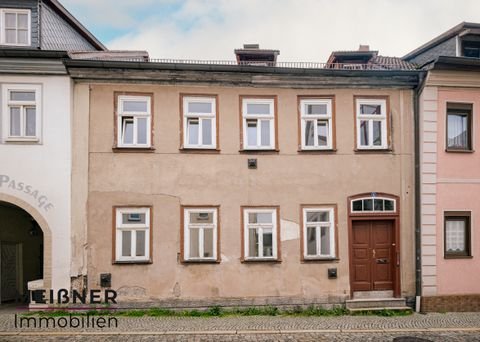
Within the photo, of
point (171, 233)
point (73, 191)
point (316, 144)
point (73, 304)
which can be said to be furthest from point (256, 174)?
point (73, 304)

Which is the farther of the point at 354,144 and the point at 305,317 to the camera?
the point at 354,144

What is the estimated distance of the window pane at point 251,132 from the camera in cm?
1302

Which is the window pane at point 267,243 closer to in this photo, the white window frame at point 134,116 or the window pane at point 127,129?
the white window frame at point 134,116

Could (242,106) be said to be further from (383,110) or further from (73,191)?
(73,191)

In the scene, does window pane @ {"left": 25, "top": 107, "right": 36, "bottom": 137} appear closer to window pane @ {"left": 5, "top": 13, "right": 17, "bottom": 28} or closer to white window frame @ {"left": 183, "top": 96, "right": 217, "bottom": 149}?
window pane @ {"left": 5, "top": 13, "right": 17, "bottom": 28}

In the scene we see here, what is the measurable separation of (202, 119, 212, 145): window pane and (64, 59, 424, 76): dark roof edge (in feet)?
4.89

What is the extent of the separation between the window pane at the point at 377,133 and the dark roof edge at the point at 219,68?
1.45 meters

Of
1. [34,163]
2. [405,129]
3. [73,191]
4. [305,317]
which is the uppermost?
[405,129]

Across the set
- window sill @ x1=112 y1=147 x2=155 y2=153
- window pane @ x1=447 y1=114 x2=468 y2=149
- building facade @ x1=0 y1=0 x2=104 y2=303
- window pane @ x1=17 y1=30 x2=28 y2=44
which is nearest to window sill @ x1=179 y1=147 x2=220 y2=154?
window sill @ x1=112 y1=147 x2=155 y2=153

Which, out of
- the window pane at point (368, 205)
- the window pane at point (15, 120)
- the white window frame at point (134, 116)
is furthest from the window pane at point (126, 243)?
the window pane at point (368, 205)

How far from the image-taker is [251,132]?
42.9ft

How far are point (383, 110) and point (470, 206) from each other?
375 cm

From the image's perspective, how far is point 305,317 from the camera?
11.9 metres

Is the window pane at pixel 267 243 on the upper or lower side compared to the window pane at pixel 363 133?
lower
